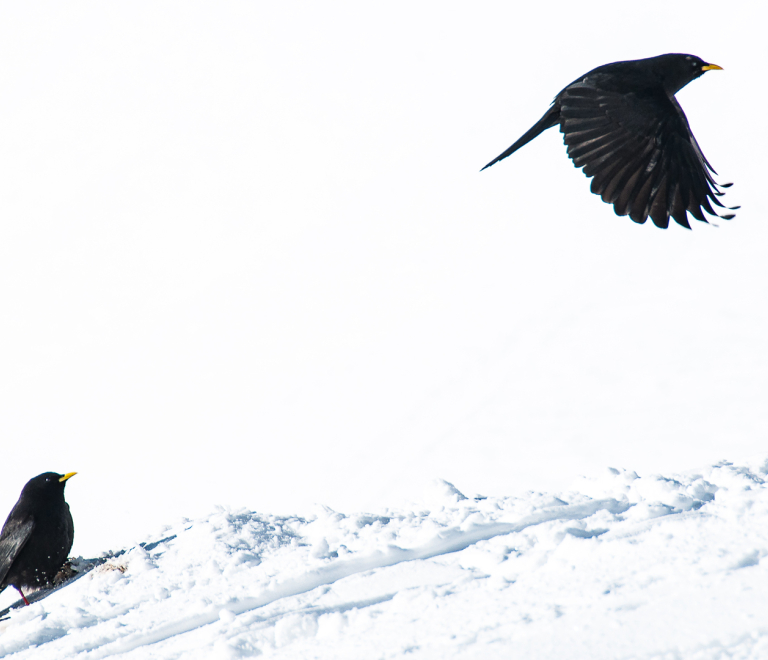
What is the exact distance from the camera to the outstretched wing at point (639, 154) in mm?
5055

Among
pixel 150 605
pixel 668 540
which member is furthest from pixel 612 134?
pixel 150 605

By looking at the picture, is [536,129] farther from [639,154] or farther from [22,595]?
[22,595]

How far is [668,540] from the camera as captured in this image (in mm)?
3254

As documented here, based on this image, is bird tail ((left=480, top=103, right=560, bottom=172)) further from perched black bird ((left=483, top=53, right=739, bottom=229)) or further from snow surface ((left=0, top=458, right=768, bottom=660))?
snow surface ((left=0, top=458, right=768, bottom=660))

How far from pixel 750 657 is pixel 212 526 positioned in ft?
11.1

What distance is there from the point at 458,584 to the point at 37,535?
3227 mm

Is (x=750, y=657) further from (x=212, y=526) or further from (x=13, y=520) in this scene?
(x=13, y=520)

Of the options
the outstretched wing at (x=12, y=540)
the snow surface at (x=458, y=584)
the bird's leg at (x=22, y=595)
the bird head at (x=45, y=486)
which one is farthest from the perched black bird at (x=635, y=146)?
the bird's leg at (x=22, y=595)

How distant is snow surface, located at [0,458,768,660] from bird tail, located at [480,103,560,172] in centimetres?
248

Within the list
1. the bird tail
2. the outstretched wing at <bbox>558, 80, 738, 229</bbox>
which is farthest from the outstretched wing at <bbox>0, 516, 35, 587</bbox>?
the outstretched wing at <bbox>558, 80, 738, 229</bbox>

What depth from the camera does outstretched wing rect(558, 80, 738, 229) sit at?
5055 mm

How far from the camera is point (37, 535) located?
524cm

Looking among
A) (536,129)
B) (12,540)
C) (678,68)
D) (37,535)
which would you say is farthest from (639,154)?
(12,540)

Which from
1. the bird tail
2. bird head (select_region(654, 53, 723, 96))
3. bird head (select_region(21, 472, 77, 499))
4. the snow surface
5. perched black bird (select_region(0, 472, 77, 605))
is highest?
bird head (select_region(654, 53, 723, 96))
